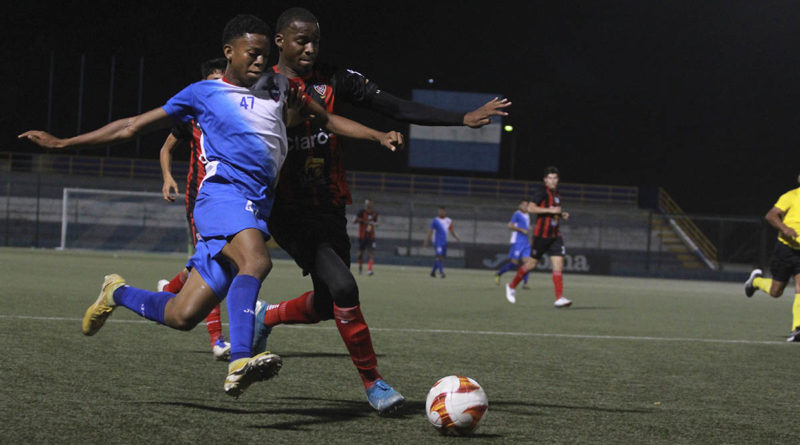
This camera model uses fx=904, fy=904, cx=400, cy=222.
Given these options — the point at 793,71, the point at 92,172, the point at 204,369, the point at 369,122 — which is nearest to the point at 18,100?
the point at 92,172

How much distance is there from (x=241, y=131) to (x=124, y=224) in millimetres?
27884

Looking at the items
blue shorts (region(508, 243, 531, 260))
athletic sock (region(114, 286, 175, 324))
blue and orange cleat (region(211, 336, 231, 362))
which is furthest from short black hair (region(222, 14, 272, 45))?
blue shorts (region(508, 243, 531, 260))

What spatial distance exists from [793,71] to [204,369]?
123 ft

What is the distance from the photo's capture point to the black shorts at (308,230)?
4531 millimetres

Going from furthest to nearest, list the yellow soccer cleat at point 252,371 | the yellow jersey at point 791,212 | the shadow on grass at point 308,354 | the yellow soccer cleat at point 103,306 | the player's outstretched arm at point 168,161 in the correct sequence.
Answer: the yellow jersey at point 791,212 < the shadow on grass at point 308,354 < the player's outstretched arm at point 168,161 < the yellow soccer cleat at point 103,306 < the yellow soccer cleat at point 252,371

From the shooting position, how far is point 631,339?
8906 millimetres

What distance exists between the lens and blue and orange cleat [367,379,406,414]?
418cm

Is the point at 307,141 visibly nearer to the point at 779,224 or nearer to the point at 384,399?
the point at 384,399

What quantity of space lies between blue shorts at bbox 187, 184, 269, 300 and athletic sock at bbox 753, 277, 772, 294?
8038mm

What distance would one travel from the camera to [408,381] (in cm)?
548

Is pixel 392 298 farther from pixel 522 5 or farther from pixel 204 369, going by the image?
pixel 522 5

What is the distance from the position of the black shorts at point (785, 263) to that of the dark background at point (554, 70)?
27.8 m

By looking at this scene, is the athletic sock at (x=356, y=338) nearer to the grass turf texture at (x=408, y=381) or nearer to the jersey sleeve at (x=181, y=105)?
the grass turf texture at (x=408, y=381)

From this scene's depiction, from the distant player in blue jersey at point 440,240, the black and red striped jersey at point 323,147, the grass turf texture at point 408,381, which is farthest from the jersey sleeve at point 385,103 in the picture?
the distant player in blue jersey at point 440,240
